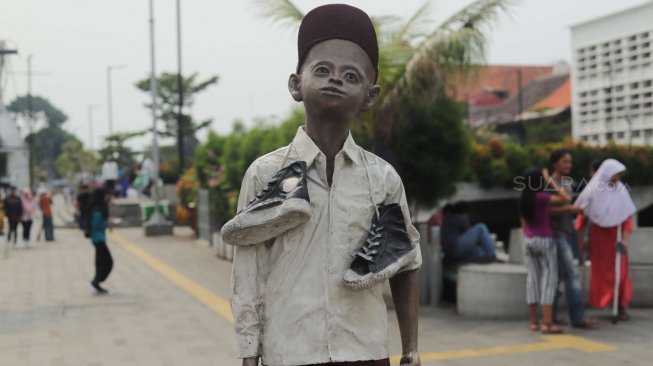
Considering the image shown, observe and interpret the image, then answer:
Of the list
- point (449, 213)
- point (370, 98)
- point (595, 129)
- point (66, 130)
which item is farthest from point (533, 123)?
point (66, 130)

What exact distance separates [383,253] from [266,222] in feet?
1.21

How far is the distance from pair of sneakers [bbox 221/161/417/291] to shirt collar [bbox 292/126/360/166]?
0.05 m

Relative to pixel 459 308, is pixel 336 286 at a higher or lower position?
higher

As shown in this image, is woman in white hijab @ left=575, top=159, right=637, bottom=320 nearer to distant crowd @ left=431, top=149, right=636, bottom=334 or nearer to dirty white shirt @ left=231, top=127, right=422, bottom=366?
distant crowd @ left=431, top=149, right=636, bottom=334

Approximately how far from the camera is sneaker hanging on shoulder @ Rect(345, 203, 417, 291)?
2.29 m

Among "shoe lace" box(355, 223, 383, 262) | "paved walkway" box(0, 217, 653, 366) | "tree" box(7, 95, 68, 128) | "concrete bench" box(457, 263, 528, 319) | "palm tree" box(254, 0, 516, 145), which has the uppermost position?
"tree" box(7, 95, 68, 128)

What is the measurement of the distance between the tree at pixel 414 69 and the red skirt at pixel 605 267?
86.9 inches

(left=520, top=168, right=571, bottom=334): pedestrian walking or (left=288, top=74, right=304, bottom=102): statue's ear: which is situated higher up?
(left=288, top=74, right=304, bottom=102): statue's ear

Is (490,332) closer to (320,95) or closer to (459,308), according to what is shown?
(459,308)

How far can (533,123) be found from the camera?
55.6 meters

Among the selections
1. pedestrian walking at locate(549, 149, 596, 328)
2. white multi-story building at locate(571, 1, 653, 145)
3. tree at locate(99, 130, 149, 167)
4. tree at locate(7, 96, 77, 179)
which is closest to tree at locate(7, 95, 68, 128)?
tree at locate(7, 96, 77, 179)

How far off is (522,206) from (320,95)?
5361 mm

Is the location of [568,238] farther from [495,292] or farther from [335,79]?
[335,79]

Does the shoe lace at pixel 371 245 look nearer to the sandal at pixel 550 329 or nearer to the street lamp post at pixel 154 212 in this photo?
the sandal at pixel 550 329
